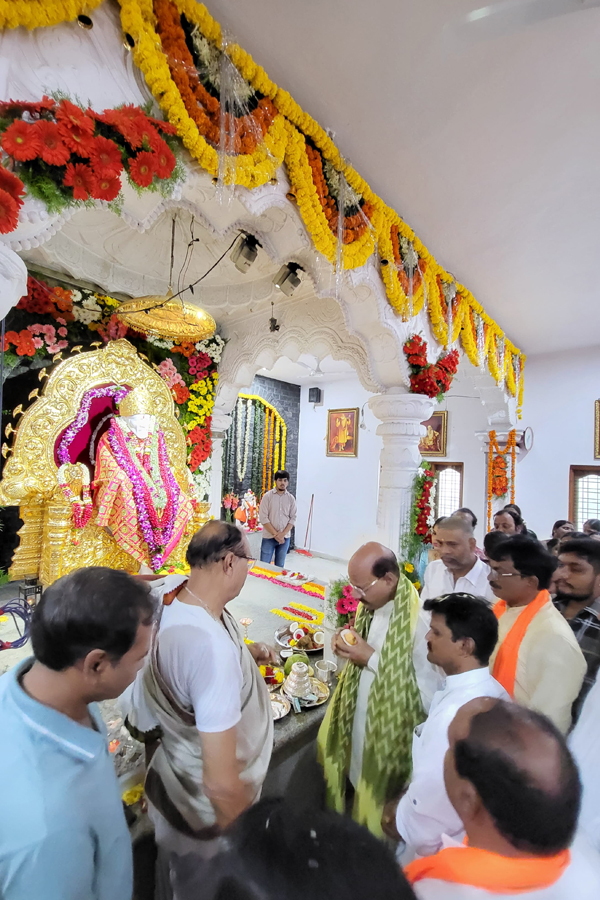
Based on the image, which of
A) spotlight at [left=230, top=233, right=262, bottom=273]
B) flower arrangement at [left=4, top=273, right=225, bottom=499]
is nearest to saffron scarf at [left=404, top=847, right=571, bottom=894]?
spotlight at [left=230, top=233, right=262, bottom=273]

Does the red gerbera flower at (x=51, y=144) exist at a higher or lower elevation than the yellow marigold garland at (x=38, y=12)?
lower

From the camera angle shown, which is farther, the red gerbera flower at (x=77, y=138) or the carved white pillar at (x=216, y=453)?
the carved white pillar at (x=216, y=453)

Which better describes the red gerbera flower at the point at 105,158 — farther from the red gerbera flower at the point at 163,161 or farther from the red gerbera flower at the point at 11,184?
the red gerbera flower at the point at 11,184

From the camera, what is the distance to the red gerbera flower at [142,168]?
56.2 inches

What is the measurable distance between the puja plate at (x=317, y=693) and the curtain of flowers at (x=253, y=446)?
17.1 ft

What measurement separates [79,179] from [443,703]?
2072 mm

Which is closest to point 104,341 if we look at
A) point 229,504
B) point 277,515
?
point 277,515

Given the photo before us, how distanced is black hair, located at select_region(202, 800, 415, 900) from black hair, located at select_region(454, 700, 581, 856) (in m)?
0.24

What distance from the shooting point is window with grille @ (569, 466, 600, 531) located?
5875 mm

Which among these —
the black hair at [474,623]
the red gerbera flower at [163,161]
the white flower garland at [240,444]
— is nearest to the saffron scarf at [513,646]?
the black hair at [474,623]

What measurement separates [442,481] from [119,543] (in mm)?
5652

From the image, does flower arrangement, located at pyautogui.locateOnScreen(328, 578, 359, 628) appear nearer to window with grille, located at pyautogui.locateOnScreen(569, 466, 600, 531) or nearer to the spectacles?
the spectacles

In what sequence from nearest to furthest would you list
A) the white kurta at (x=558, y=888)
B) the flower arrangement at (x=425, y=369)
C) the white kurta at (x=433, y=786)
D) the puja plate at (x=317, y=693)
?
the white kurta at (x=558, y=888)
the white kurta at (x=433, y=786)
the puja plate at (x=317, y=693)
the flower arrangement at (x=425, y=369)

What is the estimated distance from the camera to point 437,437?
289 inches
